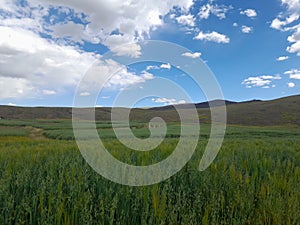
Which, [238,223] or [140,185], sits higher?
[140,185]

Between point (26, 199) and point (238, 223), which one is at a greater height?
point (26, 199)

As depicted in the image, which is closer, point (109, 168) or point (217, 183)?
point (217, 183)

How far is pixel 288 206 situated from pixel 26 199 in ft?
10.2

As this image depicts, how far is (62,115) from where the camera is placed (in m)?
128

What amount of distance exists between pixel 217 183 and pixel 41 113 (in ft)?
443

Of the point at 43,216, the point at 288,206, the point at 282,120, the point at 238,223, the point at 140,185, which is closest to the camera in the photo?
the point at 43,216

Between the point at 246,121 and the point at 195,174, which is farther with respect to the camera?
the point at 246,121

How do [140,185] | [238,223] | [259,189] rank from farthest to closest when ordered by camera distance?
1. [259,189]
2. [140,185]
3. [238,223]

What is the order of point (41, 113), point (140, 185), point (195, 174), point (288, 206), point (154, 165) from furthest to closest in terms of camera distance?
point (41, 113) < point (154, 165) < point (195, 174) < point (140, 185) < point (288, 206)

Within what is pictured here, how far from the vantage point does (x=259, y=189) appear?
3.71 meters

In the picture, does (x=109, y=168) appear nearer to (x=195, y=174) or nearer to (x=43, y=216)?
(x=195, y=174)

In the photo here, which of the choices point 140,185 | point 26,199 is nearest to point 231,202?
point 140,185

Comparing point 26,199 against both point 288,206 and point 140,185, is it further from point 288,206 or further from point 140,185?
point 288,206

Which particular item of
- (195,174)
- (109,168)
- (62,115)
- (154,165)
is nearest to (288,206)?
(195,174)
